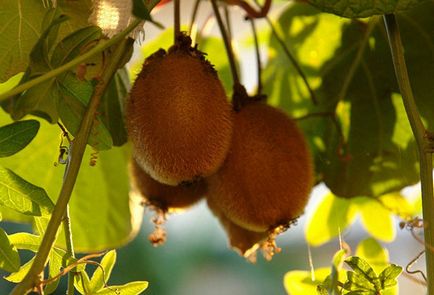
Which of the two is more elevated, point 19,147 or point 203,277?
point 19,147

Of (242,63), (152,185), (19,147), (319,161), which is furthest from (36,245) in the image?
(242,63)

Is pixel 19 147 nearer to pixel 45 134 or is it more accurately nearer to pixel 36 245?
pixel 36 245

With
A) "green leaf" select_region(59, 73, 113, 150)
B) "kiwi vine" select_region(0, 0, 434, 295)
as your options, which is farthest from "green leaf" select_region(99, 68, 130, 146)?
"green leaf" select_region(59, 73, 113, 150)

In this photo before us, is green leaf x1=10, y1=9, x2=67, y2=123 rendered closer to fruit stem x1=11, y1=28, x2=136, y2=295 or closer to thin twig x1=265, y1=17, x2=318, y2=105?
fruit stem x1=11, y1=28, x2=136, y2=295

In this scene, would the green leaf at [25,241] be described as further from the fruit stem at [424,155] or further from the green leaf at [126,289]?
the fruit stem at [424,155]

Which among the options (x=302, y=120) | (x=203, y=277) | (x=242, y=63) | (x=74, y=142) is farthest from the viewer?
(x=203, y=277)

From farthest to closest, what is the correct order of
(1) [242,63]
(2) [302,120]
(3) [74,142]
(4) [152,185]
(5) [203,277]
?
(5) [203,277] → (1) [242,63] → (2) [302,120] → (4) [152,185] → (3) [74,142]

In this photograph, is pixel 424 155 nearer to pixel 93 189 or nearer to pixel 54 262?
pixel 54 262

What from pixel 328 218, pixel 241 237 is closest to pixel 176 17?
pixel 241 237
